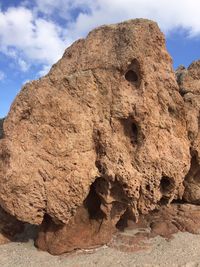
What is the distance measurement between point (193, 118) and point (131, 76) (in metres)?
2.14

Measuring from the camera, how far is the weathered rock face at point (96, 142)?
331 inches

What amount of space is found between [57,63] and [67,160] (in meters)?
2.96

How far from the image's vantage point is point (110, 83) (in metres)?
8.66

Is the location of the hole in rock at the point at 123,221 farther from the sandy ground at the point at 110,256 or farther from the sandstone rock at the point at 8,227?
the sandstone rock at the point at 8,227

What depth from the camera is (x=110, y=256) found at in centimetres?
858

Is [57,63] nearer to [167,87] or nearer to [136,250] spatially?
[167,87]

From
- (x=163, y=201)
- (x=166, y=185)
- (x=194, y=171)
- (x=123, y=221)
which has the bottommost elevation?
(x=123, y=221)

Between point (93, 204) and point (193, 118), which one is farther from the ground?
point (193, 118)

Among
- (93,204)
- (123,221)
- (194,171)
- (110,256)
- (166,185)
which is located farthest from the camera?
(194,171)

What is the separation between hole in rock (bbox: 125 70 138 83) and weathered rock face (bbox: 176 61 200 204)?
1.78 m

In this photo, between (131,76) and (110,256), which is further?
(131,76)

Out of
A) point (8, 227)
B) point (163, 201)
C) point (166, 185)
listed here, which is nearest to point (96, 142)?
point (166, 185)

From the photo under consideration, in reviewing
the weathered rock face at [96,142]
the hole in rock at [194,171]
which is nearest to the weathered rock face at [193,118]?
the hole in rock at [194,171]

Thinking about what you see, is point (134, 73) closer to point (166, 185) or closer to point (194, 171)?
point (166, 185)
